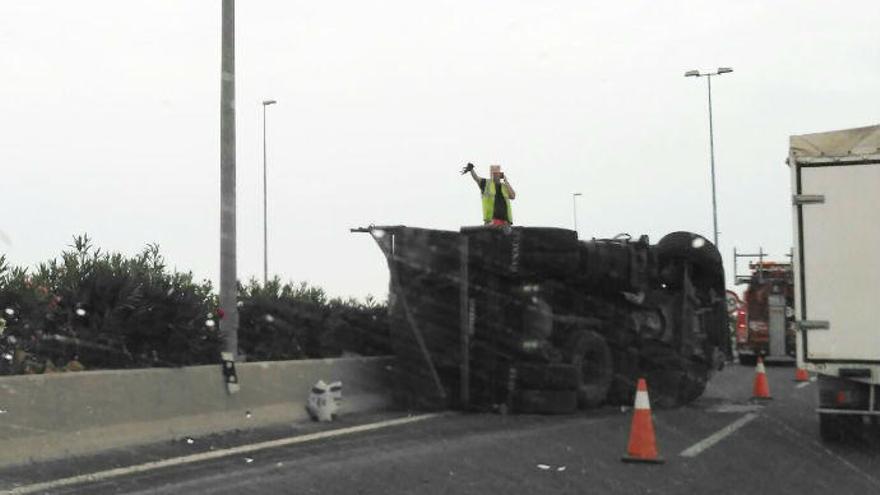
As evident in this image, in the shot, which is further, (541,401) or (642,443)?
(541,401)

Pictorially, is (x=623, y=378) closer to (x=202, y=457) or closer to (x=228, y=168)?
(x=228, y=168)

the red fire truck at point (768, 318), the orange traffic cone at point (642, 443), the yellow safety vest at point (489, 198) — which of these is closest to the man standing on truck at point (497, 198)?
the yellow safety vest at point (489, 198)

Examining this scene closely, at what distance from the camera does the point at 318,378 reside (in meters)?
13.0

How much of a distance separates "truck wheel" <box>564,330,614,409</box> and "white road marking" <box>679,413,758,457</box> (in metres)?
1.89

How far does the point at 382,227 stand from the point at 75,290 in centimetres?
397

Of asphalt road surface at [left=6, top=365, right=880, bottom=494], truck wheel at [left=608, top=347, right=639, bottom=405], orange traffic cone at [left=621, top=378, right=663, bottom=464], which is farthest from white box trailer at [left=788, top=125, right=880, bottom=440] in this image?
truck wheel at [left=608, top=347, right=639, bottom=405]

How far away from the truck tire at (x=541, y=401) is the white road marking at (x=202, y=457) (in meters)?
1.36

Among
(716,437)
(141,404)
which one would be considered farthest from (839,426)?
(141,404)

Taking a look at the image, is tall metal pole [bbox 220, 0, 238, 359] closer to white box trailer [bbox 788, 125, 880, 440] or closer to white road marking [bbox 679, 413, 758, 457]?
white road marking [bbox 679, 413, 758, 457]

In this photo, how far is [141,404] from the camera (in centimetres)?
1027

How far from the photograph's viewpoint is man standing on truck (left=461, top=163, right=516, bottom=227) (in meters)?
15.6

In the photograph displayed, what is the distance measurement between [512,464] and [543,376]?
455 centimetres

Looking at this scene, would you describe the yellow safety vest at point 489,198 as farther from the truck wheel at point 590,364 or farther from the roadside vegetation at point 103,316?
the roadside vegetation at point 103,316

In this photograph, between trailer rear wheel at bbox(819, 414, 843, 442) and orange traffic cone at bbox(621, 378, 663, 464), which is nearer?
orange traffic cone at bbox(621, 378, 663, 464)
